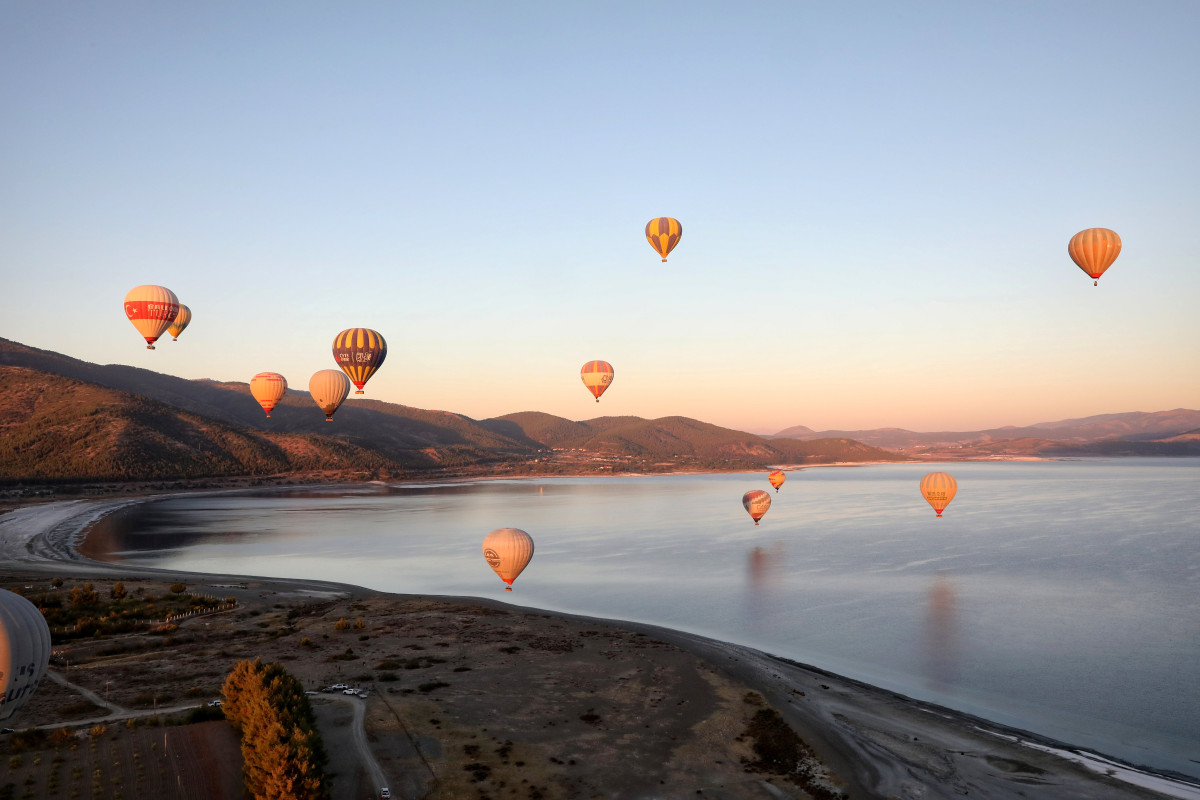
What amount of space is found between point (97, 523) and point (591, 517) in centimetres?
4889

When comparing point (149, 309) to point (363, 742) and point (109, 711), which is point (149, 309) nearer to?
point (109, 711)

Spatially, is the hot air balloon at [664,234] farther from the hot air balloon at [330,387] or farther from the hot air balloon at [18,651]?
the hot air balloon at [18,651]

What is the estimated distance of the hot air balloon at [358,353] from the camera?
5028 centimetres

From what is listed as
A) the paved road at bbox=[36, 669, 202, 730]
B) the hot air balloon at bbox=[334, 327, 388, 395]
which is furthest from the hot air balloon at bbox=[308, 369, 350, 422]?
the paved road at bbox=[36, 669, 202, 730]

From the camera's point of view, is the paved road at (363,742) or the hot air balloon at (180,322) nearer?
the paved road at (363,742)

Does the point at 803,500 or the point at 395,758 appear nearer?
the point at 395,758

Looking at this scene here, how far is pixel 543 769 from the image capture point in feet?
54.0

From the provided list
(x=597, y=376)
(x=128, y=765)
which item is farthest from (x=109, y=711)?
(x=597, y=376)

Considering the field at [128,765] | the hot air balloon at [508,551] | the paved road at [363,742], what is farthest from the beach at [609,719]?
the hot air balloon at [508,551]

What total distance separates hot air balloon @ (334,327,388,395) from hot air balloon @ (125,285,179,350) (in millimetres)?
11738

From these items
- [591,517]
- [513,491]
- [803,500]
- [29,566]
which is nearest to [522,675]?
[29,566]

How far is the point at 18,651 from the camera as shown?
47.5 ft

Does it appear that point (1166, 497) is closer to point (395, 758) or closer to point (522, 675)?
point (522, 675)

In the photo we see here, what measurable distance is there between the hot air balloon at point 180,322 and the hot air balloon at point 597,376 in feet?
98.9
